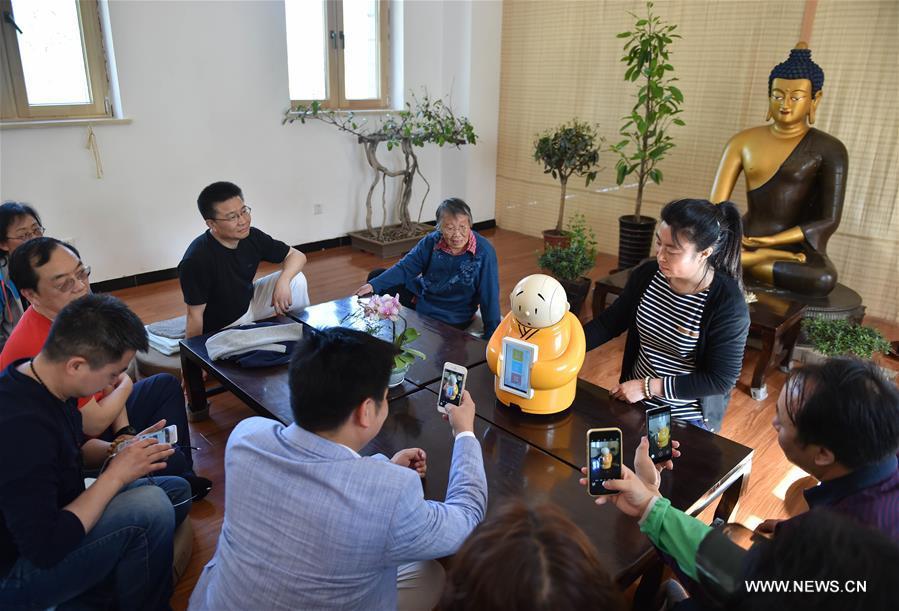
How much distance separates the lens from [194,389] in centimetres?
249

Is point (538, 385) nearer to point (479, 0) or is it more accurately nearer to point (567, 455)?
point (567, 455)

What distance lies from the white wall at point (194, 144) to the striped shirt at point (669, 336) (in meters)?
3.47

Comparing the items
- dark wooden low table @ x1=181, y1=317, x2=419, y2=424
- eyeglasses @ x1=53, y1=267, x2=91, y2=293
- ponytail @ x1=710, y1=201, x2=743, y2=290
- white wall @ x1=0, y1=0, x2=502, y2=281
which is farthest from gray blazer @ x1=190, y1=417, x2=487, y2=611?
white wall @ x1=0, y1=0, x2=502, y2=281

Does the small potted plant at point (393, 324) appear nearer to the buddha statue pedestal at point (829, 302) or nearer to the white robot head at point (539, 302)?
the white robot head at point (539, 302)

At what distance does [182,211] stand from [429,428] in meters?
3.32

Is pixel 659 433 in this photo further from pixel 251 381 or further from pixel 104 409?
pixel 104 409

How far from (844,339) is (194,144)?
4087 millimetres

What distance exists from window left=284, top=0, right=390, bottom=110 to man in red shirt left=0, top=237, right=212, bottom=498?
10.5 feet

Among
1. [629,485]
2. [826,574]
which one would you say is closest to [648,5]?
[629,485]

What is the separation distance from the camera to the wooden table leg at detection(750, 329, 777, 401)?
2.93m

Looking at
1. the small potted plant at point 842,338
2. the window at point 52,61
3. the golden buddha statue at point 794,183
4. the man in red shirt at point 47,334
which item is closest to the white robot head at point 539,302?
the man in red shirt at point 47,334

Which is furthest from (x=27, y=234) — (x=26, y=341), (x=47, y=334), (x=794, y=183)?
(x=794, y=183)

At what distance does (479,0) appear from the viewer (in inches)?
208

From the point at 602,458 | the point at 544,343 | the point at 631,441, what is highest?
the point at 544,343
